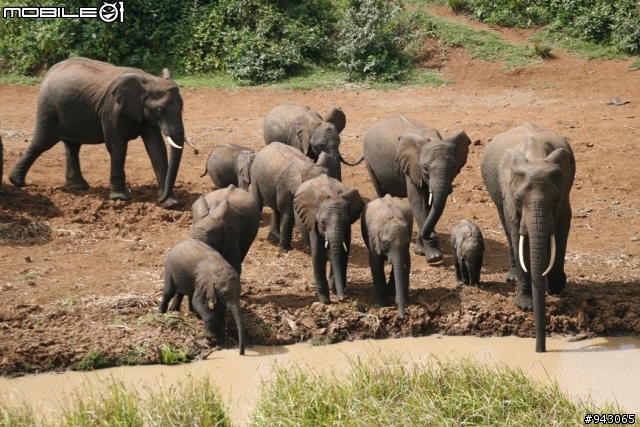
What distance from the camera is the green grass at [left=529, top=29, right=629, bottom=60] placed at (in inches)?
884

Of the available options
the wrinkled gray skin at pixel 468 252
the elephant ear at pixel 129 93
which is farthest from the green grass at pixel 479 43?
the wrinkled gray skin at pixel 468 252

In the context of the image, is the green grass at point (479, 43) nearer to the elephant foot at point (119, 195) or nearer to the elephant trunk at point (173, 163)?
the elephant trunk at point (173, 163)

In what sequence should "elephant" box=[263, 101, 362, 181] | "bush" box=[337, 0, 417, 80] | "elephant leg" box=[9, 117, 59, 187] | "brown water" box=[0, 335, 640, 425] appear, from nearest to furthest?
1. "brown water" box=[0, 335, 640, 425]
2. "elephant" box=[263, 101, 362, 181]
3. "elephant leg" box=[9, 117, 59, 187]
4. "bush" box=[337, 0, 417, 80]

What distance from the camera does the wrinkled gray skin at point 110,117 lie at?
15.2 m

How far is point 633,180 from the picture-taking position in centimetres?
1677

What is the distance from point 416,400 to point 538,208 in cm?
249

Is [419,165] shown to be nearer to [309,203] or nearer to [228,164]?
[309,203]

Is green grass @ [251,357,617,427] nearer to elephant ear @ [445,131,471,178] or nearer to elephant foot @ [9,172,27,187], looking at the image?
elephant ear @ [445,131,471,178]

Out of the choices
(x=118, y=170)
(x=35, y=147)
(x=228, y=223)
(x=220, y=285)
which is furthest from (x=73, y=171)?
(x=220, y=285)

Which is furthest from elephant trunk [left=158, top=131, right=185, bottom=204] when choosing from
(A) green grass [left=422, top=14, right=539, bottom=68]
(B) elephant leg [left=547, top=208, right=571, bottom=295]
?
(A) green grass [left=422, top=14, right=539, bottom=68]

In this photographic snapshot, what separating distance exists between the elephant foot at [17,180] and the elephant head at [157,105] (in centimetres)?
197

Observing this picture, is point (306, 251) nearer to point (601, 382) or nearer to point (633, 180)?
point (601, 382)

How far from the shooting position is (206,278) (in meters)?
10.5

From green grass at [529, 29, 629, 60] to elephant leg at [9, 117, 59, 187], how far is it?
442 inches
